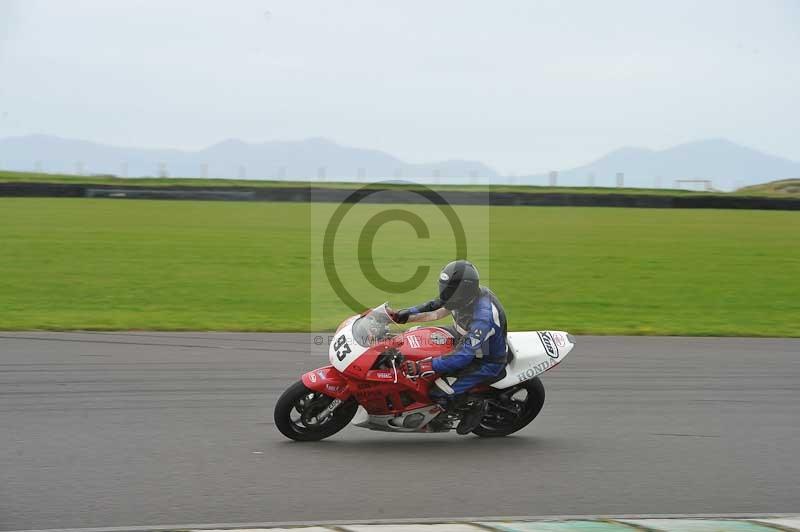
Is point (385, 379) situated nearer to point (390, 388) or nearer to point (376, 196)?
point (390, 388)

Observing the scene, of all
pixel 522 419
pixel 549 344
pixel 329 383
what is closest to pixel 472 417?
pixel 522 419

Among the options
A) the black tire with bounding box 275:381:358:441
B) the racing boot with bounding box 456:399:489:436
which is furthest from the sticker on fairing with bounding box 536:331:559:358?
the black tire with bounding box 275:381:358:441

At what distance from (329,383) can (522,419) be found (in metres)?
1.83

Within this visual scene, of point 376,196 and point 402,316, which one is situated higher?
point 376,196

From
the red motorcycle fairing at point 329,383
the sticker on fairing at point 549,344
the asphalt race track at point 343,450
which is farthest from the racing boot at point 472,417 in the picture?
the red motorcycle fairing at point 329,383

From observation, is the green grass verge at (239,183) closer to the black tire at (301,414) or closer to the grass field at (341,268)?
the grass field at (341,268)

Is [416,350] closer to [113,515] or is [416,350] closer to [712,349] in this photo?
[113,515]

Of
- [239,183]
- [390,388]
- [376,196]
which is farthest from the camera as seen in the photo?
[239,183]

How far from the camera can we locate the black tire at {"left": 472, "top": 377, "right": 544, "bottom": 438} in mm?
8297

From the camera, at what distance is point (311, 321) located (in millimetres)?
15578

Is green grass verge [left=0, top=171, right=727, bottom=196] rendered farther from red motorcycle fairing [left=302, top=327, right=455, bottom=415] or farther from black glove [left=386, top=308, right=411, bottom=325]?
red motorcycle fairing [left=302, top=327, right=455, bottom=415]

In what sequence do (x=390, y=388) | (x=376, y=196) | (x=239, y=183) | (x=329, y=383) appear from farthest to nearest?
1. (x=239, y=183)
2. (x=376, y=196)
3. (x=390, y=388)
4. (x=329, y=383)

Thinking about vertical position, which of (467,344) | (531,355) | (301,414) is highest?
(467,344)

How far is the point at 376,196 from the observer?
38.1 metres
